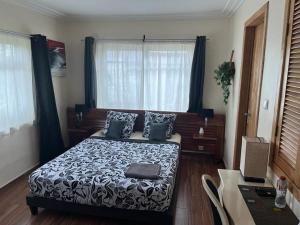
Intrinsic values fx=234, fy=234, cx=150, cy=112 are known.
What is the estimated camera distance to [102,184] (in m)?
2.32

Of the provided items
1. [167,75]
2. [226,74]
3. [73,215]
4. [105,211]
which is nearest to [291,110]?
[105,211]

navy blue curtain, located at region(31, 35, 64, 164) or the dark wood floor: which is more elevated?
navy blue curtain, located at region(31, 35, 64, 164)

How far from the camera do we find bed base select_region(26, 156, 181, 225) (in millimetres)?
2256

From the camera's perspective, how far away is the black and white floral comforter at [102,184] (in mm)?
2250

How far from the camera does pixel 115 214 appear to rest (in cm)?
232

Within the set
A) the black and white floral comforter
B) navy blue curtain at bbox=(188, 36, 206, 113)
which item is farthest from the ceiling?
the black and white floral comforter

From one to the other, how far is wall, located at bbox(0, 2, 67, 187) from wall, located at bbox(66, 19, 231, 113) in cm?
47

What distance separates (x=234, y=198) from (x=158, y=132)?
217cm

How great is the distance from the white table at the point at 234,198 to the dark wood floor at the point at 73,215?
0.76 meters

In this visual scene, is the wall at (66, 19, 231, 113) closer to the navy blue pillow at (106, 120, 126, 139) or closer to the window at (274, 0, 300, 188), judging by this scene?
the navy blue pillow at (106, 120, 126, 139)

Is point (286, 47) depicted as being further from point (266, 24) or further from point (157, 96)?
point (157, 96)

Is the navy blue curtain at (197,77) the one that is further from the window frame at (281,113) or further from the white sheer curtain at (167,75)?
the window frame at (281,113)

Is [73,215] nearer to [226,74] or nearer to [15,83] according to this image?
[15,83]

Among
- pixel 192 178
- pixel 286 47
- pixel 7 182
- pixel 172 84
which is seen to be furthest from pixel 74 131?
pixel 286 47
